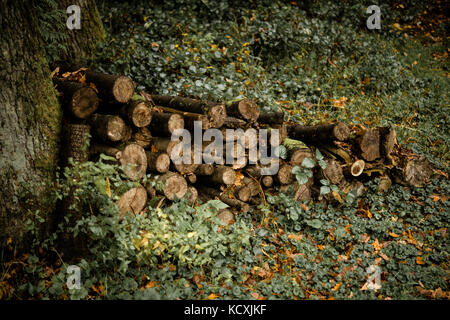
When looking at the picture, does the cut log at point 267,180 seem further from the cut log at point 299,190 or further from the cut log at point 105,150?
the cut log at point 105,150

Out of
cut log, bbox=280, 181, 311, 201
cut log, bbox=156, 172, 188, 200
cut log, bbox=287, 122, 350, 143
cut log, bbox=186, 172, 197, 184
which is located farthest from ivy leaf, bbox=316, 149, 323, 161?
cut log, bbox=156, 172, 188, 200

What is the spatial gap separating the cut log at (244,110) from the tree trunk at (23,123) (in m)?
2.06

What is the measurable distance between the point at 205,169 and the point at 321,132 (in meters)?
1.76

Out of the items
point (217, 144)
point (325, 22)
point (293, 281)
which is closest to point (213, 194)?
point (217, 144)

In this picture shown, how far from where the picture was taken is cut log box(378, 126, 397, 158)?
4.31 m

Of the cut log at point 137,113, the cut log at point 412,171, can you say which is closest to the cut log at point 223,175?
the cut log at point 137,113

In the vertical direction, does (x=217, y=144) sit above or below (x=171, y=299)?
above

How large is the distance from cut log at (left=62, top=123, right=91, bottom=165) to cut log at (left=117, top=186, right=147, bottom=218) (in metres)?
0.62

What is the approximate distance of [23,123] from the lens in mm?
3029

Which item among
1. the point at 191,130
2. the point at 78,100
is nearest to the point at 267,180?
the point at 191,130

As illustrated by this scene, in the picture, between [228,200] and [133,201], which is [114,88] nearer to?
[133,201]
